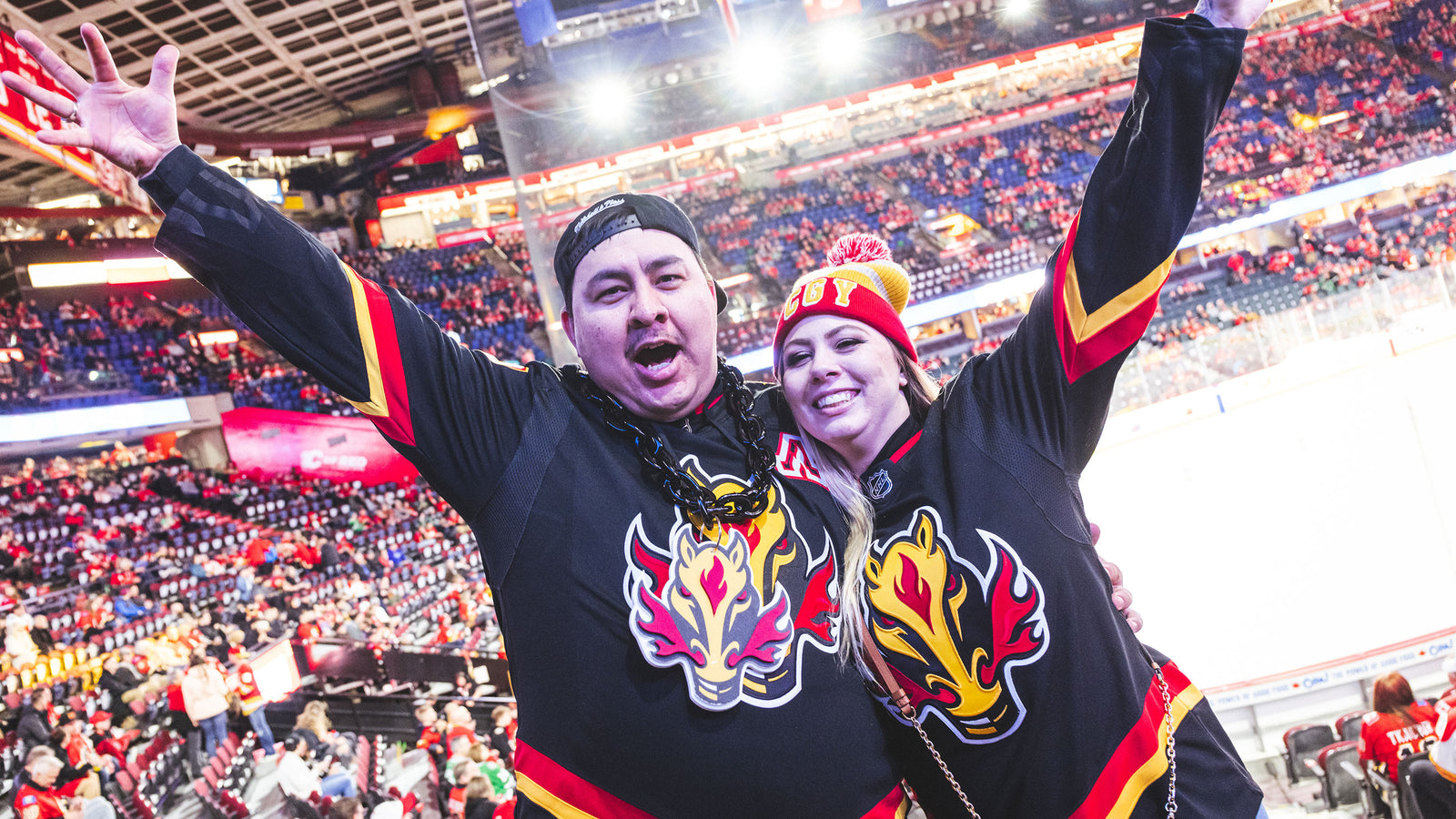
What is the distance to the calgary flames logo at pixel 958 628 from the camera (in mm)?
1521

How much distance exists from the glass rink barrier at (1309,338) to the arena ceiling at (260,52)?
17.9 meters

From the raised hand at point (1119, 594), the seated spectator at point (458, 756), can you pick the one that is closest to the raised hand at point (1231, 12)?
the raised hand at point (1119, 594)

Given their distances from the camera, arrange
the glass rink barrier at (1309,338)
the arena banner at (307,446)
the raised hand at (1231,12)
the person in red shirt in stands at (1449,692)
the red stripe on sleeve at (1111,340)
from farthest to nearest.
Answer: the arena banner at (307,446) → the glass rink barrier at (1309,338) → the person in red shirt in stands at (1449,692) → the red stripe on sleeve at (1111,340) → the raised hand at (1231,12)

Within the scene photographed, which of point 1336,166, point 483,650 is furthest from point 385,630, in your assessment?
point 1336,166

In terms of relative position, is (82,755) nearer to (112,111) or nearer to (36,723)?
(36,723)

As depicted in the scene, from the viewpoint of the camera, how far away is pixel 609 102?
10.5 metres

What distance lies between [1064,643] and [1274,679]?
17.4 ft

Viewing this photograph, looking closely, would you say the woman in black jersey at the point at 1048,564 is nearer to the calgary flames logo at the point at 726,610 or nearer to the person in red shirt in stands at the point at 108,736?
the calgary flames logo at the point at 726,610

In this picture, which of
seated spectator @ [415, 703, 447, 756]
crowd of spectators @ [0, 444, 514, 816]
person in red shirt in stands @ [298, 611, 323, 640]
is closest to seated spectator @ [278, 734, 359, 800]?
crowd of spectators @ [0, 444, 514, 816]

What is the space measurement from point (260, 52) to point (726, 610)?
79.0 feet

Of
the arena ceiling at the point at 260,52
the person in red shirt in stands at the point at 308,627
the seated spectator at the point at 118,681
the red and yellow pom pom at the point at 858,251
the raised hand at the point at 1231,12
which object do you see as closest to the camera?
the raised hand at the point at 1231,12

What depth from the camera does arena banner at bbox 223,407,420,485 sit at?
17.5 meters

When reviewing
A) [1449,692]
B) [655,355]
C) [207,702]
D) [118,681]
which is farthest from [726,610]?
[118,681]

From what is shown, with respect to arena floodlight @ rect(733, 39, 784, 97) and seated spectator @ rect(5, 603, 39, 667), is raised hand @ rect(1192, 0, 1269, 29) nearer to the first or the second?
seated spectator @ rect(5, 603, 39, 667)
